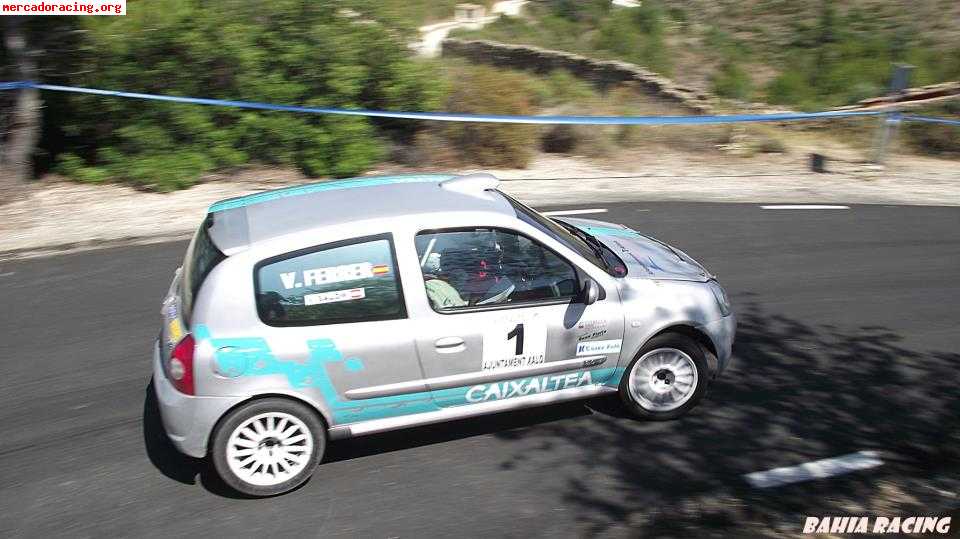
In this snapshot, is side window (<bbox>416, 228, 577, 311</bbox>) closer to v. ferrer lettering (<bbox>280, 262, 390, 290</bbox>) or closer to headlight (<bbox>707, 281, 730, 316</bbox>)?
v. ferrer lettering (<bbox>280, 262, 390, 290</bbox>)

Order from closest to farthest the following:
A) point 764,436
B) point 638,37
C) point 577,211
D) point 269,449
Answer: point 269,449 < point 764,436 < point 577,211 < point 638,37

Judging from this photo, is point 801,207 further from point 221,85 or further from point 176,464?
point 176,464

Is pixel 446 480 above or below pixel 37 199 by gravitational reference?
below

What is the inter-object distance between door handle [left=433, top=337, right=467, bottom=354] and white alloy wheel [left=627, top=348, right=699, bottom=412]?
1.30 m

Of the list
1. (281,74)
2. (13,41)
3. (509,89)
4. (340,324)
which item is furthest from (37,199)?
(340,324)

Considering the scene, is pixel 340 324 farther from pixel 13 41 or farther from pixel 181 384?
pixel 13 41

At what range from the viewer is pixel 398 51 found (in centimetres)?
1298

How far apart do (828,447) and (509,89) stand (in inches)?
356

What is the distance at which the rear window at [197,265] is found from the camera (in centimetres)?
525

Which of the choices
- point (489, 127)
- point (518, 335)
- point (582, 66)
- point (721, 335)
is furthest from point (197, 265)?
point (582, 66)

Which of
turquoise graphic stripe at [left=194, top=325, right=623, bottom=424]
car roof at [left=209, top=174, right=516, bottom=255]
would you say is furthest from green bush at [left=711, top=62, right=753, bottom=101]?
turquoise graphic stripe at [left=194, top=325, right=623, bottom=424]

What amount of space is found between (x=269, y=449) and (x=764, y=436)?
130 inches

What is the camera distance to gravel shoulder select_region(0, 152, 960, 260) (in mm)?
10336

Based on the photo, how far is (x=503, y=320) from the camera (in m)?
5.54
